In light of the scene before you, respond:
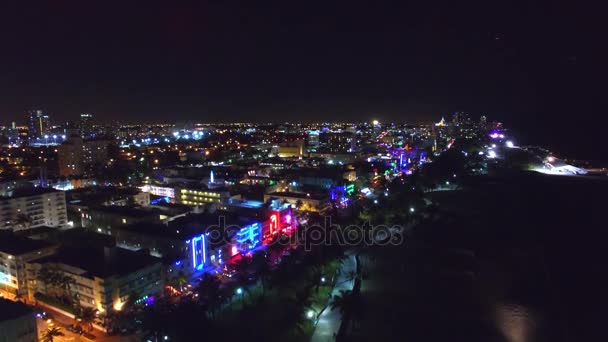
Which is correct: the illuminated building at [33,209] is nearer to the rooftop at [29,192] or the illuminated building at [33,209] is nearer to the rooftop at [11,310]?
the rooftop at [29,192]

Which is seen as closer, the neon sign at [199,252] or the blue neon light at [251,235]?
the neon sign at [199,252]

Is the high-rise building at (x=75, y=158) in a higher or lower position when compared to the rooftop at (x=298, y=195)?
higher

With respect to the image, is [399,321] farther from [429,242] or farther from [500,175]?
[500,175]

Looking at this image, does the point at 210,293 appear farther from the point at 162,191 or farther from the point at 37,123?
the point at 37,123

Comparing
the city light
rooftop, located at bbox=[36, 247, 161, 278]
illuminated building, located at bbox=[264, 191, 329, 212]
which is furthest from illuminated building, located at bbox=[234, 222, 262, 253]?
illuminated building, located at bbox=[264, 191, 329, 212]

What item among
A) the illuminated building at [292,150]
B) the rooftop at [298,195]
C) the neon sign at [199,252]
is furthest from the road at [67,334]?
the illuminated building at [292,150]

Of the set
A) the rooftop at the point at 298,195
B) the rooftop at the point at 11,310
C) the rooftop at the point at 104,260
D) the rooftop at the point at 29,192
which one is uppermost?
the rooftop at the point at 29,192
